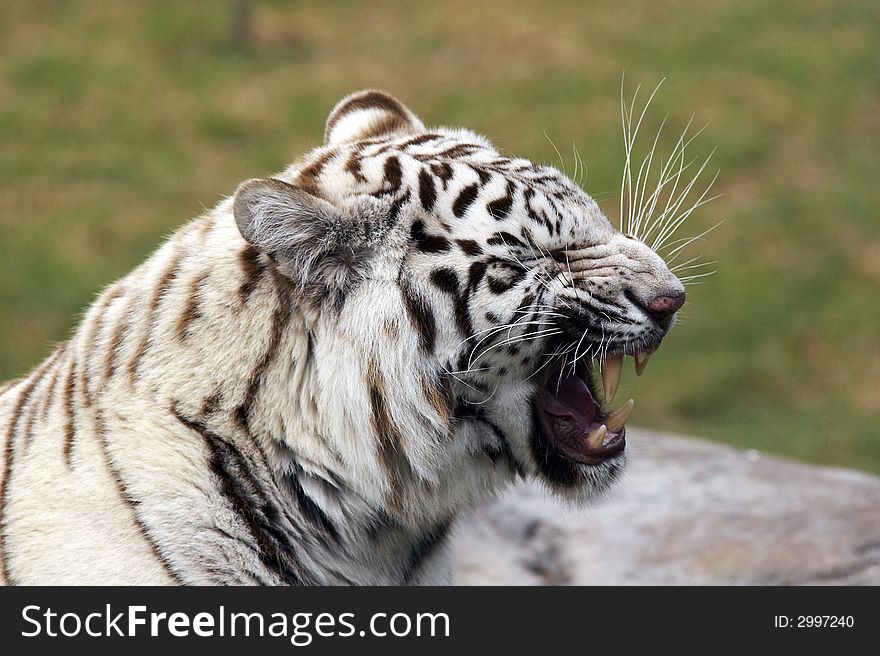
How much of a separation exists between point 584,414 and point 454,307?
0.38m

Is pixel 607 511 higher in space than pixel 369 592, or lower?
higher

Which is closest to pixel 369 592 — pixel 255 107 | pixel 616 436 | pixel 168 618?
pixel 168 618

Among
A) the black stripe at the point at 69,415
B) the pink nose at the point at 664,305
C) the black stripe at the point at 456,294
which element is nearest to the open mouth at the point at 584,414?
the pink nose at the point at 664,305

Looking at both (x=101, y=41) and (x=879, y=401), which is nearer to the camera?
(x=879, y=401)

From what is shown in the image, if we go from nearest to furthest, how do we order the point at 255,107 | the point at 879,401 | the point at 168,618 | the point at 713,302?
the point at 168,618 → the point at 879,401 → the point at 713,302 → the point at 255,107

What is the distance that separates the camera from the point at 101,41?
29.1ft

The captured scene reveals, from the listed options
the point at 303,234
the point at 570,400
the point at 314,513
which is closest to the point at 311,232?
the point at 303,234

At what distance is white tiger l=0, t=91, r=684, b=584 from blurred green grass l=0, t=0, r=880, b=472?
157 inches

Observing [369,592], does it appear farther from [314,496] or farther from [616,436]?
[616,436]

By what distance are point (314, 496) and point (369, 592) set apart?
230 millimetres

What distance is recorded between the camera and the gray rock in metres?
3.15

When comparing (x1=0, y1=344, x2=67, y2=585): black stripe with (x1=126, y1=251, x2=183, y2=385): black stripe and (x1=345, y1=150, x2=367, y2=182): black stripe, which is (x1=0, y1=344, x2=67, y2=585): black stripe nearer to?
(x1=126, y1=251, x2=183, y2=385): black stripe

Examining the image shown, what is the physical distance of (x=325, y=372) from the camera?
6.55 feet

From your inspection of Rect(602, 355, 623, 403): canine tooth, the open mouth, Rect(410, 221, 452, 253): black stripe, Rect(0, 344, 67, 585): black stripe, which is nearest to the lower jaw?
the open mouth
